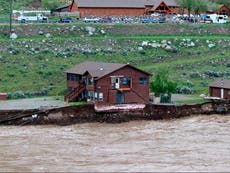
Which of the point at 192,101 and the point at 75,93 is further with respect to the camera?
the point at 75,93

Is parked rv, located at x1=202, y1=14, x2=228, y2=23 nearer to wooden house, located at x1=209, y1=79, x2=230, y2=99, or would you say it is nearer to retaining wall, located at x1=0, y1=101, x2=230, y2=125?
wooden house, located at x1=209, y1=79, x2=230, y2=99

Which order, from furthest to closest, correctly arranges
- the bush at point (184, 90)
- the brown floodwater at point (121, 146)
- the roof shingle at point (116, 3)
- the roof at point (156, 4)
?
the roof at point (156, 4) → the roof shingle at point (116, 3) → the bush at point (184, 90) → the brown floodwater at point (121, 146)

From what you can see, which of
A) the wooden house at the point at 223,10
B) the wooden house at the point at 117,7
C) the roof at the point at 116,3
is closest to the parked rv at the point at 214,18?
the wooden house at the point at 117,7

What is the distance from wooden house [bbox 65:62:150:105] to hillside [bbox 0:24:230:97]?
14.0ft

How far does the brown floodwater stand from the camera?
44688 millimetres

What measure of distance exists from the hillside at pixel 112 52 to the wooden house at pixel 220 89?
3270mm

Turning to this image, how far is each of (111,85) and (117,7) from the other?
42.4m

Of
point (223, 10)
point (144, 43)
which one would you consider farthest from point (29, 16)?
point (223, 10)

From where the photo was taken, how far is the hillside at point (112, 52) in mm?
70500

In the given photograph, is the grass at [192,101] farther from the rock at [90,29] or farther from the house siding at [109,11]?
the house siding at [109,11]

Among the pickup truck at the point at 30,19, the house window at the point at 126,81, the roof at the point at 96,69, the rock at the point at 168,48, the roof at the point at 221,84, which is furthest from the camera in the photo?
the pickup truck at the point at 30,19

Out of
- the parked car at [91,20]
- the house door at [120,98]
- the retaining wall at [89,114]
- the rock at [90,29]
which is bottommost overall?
the retaining wall at [89,114]

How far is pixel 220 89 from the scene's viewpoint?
213 feet

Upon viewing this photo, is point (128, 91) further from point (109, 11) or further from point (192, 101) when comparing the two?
point (109, 11)
